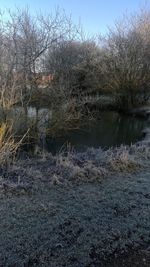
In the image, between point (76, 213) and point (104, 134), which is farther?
point (104, 134)

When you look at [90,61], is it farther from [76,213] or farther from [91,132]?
[76,213]

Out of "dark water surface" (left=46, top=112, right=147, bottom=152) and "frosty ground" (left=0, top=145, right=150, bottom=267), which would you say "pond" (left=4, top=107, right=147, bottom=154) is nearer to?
"dark water surface" (left=46, top=112, right=147, bottom=152)

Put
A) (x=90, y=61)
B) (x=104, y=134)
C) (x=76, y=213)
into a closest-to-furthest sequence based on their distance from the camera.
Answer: (x=76, y=213), (x=104, y=134), (x=90, y=61)

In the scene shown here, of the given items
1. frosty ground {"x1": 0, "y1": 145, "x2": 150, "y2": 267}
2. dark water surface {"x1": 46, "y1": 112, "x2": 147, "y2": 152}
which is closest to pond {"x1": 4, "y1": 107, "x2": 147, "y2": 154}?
dark water surface {"x1": 46, "y1": 112, "x2": 147, "y2": 152}

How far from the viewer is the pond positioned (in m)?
9.92

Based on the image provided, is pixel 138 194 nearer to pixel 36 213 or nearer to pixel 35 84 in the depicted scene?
pixel 36 213

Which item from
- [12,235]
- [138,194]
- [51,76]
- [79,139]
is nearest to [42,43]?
[51,76]

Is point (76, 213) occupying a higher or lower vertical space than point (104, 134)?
higher

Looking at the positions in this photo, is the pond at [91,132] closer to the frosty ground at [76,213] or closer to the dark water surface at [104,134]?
the dark water surface at [104,134]

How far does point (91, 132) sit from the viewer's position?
41.1 ft

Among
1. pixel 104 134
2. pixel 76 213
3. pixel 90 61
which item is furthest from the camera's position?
pixel 90 61

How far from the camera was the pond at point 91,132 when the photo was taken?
9.92 m

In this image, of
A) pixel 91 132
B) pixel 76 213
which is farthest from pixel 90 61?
pixel 76 213

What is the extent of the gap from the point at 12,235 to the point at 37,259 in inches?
19.1
